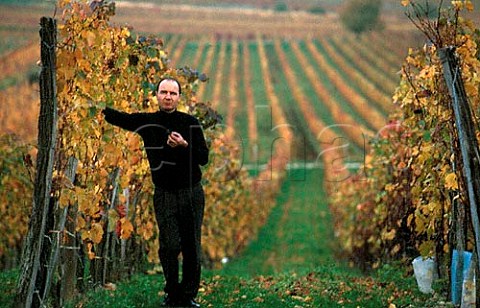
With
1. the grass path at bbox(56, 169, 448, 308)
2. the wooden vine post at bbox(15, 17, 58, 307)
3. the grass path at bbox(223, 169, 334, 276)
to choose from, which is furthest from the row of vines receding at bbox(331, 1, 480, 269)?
the grass path at bbox(223, 169, 334, 276)

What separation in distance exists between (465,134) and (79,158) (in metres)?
2.63

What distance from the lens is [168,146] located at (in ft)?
17.4

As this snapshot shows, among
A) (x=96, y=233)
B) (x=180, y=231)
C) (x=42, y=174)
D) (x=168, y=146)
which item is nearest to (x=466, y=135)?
(x=168, y=146)

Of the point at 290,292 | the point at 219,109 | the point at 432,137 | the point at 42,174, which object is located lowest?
the point at 290,292

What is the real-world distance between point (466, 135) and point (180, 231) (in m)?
2.23

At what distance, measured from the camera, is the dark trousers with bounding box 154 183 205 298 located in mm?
5438

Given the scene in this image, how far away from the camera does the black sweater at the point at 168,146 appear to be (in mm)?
5336

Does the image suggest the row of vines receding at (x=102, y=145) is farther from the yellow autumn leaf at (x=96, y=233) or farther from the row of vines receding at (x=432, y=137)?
the row of vines receding at (x=432, y=137)

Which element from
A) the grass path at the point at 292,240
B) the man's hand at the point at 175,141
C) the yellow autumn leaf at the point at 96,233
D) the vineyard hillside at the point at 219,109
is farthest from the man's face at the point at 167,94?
the grass path at the point at 292,240

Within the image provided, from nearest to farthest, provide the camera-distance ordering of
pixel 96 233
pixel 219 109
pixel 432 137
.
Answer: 1. pixel 96 233
2. pixel 432 137
3. pixel 219 109

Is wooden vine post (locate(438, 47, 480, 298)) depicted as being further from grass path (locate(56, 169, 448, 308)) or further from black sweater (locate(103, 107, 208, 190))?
black sweater (locate(103, 107, 208, 190))

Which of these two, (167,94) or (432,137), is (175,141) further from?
(432,137)

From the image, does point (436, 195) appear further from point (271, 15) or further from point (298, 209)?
point (271, 15)

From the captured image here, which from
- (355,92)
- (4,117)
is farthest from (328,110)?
(4,117)
